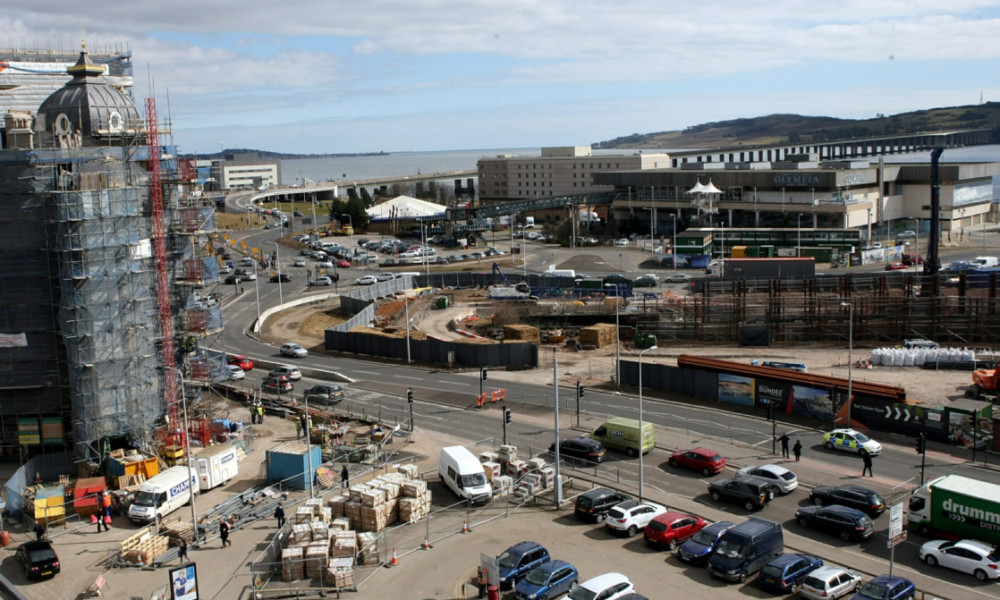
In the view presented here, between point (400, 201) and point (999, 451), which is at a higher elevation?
point (400, 201)

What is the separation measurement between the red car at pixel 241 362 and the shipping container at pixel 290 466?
67.0 ft

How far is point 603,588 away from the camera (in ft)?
72.7

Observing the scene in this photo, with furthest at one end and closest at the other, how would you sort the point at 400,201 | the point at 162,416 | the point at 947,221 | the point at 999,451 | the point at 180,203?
the point at 400,201 → the point at 947,221 → the point at 180,203 → the point at 162,416 → the point at 999,451

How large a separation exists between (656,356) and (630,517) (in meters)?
27.3

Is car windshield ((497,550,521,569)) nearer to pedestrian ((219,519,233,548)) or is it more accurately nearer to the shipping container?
pedestrian ((219,519,233,548))

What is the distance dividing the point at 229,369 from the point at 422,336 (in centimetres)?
1649

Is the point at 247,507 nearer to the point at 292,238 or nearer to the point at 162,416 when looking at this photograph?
the point at 162,416

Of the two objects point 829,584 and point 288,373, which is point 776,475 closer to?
point 829,584

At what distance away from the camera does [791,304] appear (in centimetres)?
5766

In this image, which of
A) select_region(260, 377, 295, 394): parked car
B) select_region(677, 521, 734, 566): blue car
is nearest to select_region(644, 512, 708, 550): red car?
select_region(677, 521, 734, 566): blue car

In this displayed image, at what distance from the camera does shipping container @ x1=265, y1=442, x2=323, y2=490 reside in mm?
32969

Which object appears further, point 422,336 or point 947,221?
point 947,221

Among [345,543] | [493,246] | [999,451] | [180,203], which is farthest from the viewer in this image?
[493,246]

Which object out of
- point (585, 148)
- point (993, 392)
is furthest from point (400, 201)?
point (993, 392)
